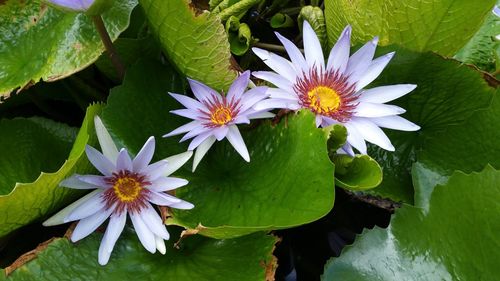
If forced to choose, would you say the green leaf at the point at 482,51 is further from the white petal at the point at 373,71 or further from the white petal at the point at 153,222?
the white petal at the point at 153,222

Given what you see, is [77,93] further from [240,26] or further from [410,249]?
[410,249]

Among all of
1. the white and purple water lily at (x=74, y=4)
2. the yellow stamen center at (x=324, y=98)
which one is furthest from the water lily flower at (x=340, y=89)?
the white and purple water lily at (x=74, y=4)

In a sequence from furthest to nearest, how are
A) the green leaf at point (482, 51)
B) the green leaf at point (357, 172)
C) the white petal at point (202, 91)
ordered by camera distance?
the green leaf at point (482, 51) < the white petal at point (202, 91) < the green leaf at point (357, 172)

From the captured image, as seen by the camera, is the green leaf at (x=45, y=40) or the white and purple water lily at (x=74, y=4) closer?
the white and purple water lily at (x=74, y=4)

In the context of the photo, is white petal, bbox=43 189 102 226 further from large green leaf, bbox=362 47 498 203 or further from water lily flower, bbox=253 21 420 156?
large green leaf, bbox=362 47 498 203

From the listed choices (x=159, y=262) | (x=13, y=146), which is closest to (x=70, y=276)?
(x=159, y=262)

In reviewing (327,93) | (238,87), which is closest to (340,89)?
(327,93)

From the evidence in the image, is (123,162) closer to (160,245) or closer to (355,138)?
(160,245)
